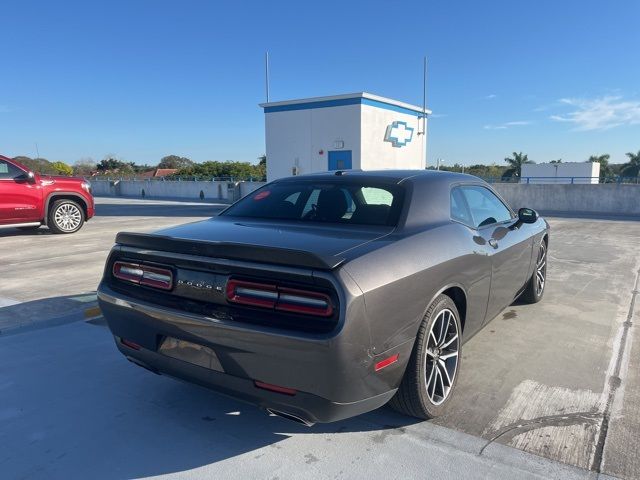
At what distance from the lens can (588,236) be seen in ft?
36.9

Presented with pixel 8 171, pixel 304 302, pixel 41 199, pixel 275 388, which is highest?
pixel 8 171

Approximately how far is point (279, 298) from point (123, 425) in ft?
4.54

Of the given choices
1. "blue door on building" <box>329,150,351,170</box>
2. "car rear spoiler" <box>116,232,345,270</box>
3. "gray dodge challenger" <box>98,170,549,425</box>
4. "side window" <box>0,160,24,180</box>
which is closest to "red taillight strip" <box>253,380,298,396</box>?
"gray dodge challenger" <box>98,170,549,425</box>

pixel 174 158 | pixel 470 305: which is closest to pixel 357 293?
pixel 470 305

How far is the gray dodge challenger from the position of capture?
6.94ft

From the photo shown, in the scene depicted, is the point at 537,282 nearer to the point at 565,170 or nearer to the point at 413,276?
the point at 413,276

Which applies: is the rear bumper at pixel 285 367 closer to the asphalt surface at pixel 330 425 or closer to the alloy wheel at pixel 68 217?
the asphalt surface at pixel 330 425

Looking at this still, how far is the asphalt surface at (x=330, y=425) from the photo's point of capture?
237 centimetres

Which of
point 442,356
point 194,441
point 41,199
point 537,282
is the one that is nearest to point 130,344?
point 194,441

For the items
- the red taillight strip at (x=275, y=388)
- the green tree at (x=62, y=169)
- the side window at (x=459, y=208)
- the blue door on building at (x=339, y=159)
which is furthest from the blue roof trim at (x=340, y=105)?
the green tree at (x=62, y=169)

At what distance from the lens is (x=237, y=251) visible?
231 cm

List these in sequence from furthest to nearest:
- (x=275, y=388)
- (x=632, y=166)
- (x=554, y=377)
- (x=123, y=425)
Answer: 1. (x=632, y=166)
2. (x=554, y=377)
3. (x=123, y=425)
4. (x=275, y=388)

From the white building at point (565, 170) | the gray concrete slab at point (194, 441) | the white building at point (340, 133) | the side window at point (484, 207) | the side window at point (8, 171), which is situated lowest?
the gray concrete slab at point (194, 441)

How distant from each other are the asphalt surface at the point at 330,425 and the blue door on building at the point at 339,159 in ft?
50.9
